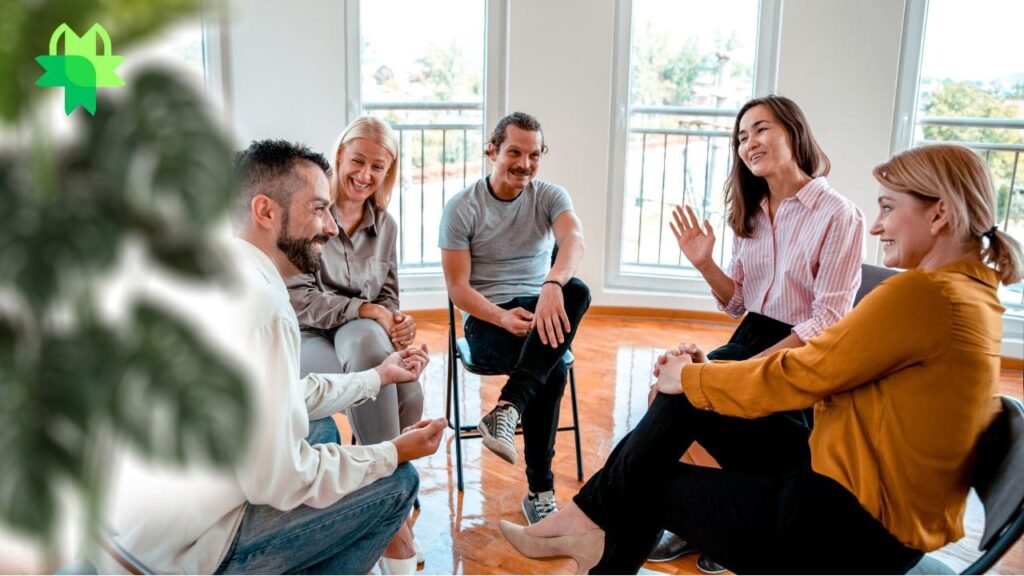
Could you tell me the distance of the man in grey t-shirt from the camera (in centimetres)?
245

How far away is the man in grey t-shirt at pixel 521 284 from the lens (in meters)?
2.45

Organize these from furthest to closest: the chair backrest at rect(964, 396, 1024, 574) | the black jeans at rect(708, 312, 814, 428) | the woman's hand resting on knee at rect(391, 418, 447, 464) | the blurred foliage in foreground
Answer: the black jeans at rect(708, 312, 814, 428)
the woman's hand resting on knee at rect(391, 418, 447, 464)
the chair backrest at rect(964, 396, 1024, 574)
the blurred foliage in foreground

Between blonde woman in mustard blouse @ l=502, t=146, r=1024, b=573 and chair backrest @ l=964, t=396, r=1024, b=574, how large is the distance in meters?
0.02

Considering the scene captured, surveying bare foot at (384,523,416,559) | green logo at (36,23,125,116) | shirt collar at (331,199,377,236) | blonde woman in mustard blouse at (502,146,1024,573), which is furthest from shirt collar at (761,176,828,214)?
green logo at (36,23,125,116)

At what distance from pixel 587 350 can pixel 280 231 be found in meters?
2.62

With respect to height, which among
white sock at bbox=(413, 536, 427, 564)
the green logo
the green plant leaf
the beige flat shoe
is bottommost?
white sock at bbox=(413, 536, 427, 564)

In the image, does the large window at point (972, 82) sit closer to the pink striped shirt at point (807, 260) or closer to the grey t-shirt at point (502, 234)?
the pink striped shirt at point (807, 260)

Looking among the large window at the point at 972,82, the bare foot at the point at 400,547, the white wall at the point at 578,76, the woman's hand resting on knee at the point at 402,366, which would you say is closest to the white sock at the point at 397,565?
the bare foot at the point at 400,547

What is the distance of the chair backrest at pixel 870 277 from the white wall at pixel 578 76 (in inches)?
84.1

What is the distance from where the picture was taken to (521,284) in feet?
9.05

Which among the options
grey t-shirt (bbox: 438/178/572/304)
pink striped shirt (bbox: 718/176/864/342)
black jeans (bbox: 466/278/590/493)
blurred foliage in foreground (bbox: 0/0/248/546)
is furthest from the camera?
grey t-shirt (bbox: 438/178/572/304)

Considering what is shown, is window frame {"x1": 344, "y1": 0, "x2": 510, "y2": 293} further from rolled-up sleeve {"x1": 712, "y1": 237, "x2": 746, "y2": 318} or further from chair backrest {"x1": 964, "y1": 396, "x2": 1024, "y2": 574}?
chair backrest {"x1": 964, "y1": 396, "x2": 1024, "y2": 574}

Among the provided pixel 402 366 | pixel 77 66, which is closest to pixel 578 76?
pixel 402 366

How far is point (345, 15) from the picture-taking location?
13.9 feet
